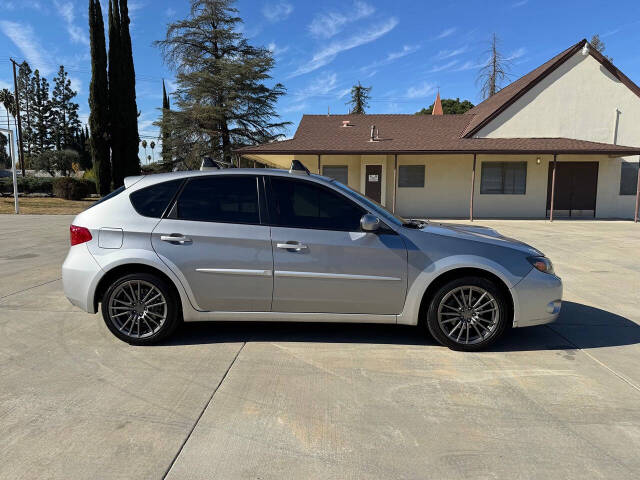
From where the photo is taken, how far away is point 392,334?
4.45 metres

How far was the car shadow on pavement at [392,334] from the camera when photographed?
14.0 feet

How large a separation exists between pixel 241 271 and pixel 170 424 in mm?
1498

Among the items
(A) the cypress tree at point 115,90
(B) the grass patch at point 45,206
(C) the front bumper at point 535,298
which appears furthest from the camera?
(A) the cypress tree at point 115,90

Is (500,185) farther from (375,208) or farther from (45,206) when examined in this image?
(45,206)

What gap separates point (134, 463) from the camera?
2396 mm

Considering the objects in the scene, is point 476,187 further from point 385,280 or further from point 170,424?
point 170,424

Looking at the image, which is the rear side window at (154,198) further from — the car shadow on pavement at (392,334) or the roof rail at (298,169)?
the car shadow on pavement at (392,334)

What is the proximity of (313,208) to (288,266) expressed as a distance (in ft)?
1.97

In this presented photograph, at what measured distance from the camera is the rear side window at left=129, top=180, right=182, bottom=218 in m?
4.08

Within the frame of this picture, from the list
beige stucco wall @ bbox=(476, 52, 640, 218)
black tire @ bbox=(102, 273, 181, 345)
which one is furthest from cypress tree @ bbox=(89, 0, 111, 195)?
black tire @ bbox=(102, 273, 181, 345)

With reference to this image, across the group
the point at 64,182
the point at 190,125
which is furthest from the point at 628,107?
the point at 64,182

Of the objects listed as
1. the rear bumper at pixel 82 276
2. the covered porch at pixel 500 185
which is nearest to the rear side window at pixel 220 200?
the rear bumper at pixel 82 276

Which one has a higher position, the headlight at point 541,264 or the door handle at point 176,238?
the door handle at point 176,238

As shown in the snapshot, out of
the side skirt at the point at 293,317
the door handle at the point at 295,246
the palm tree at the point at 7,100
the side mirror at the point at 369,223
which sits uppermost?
the palm tree at the point at 7,100
